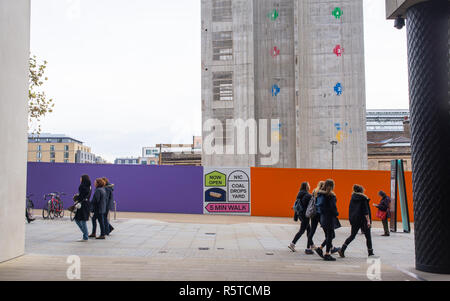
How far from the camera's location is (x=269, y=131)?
42.2m

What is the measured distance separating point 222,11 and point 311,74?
987cm

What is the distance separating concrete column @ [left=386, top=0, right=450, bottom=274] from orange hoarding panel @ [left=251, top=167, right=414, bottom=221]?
14506mm

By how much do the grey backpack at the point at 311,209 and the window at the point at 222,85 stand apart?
31112 mm

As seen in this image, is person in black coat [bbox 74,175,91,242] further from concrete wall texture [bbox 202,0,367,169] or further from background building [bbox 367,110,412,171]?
background building [bbox 367,110,412,171]

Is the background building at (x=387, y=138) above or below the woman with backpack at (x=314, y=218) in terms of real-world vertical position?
above

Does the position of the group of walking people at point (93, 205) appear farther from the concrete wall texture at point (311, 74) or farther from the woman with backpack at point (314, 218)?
the concrete wall texture at point (311, 74)

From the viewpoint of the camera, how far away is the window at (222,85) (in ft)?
133

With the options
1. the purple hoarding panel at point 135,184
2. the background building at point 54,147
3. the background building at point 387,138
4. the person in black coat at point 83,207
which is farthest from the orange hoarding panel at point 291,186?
the background building at point 54,147

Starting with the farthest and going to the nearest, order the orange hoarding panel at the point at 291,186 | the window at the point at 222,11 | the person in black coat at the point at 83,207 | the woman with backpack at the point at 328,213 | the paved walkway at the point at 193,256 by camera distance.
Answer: the window at the point at 222,11 < the orange hoarding panel at the point at 291,186 < the person in black coat at the point at 83,207 < the woman with backpack at the point at 328,213 < the paved walkway at the point at 193,256

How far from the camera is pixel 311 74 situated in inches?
1608

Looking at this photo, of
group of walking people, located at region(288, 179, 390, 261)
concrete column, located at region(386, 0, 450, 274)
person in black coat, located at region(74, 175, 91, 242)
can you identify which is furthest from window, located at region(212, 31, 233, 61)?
concrete column, located at region(386, 0, 450, 274)

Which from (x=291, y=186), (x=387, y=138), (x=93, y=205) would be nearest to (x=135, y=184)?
(x=291, y=186)

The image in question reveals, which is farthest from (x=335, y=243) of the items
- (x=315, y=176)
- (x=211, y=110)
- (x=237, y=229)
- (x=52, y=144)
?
(x=52, y=144)

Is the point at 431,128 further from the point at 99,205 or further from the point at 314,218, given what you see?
the point at 99,205
